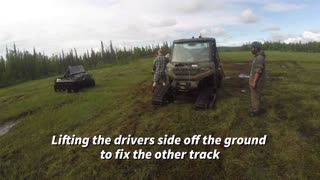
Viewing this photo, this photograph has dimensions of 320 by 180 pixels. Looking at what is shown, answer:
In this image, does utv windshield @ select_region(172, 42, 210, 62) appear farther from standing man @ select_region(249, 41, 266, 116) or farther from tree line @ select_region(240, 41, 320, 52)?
tree line @ select_region(240, 41, 320, 52)

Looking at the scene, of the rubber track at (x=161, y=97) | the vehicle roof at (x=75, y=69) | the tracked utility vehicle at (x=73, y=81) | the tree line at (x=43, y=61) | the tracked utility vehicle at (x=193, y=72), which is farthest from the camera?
the tree line at (x=43, y=61)

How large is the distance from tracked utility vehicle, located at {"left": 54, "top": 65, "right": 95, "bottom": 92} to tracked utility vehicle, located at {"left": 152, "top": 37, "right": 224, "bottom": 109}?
766cm

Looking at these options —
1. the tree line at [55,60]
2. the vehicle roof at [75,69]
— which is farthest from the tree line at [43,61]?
the vehicle roof at [75,69]

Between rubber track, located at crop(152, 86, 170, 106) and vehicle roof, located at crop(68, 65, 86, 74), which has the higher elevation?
vehicle roof, located at crop(68, 65, 86, 74)

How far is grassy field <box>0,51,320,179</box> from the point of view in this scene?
6981mm

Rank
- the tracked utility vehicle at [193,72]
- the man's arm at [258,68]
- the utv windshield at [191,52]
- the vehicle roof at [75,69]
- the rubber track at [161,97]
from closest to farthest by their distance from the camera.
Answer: the man's arm at [258,68] → the tracked utility vehicle at [193,72] → the rubber track at [161,97] → the utv windshield at [191,52] → the vehicle roof at [75,69]

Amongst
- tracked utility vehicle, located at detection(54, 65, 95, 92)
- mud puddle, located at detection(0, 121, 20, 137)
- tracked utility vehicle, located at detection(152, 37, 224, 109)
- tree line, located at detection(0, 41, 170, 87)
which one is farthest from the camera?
tree line, located at detection(0, 41, 170, 87)

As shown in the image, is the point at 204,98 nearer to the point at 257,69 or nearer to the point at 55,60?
the point at 257,69

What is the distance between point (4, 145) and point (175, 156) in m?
5.94

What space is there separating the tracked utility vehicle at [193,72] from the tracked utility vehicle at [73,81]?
7662 mm

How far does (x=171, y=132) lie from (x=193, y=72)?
2940 millimetres

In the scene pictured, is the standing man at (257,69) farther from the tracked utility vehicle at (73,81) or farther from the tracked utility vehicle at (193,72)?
the tracked utility vehicle at (73,81)

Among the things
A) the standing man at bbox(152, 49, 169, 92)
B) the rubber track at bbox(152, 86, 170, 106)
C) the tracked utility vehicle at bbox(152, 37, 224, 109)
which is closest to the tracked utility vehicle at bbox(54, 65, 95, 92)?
the standing man at bbox(152, 49, 169, 92)

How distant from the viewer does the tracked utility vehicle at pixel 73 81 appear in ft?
58.9
